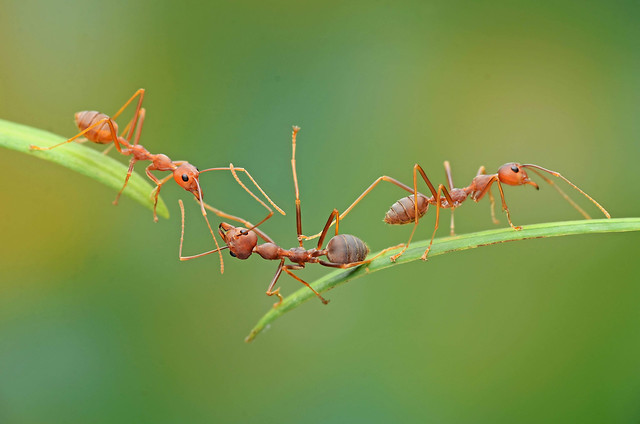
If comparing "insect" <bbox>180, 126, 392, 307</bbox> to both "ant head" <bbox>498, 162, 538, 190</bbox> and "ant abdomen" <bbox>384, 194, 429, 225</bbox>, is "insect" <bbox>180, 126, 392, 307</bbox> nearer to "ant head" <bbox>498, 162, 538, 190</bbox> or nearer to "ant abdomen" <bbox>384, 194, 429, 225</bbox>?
"ant abdomen" <bbox>384, 194, 429, 225</bbox>

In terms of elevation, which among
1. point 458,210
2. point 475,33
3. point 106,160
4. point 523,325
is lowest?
point 523,325

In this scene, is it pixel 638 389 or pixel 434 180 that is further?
pixel 434 180

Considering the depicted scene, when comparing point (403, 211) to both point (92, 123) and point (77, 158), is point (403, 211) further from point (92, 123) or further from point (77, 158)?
point (92, 123)

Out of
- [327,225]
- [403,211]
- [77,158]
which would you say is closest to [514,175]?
[403,211]

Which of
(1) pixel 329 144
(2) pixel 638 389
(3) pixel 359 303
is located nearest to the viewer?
(2) pixel 638 389

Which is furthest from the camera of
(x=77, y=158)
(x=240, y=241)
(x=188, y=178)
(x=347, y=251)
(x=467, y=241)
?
(x=188, y=178)

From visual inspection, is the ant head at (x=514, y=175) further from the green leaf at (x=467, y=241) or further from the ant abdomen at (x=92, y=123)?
the ant abdomen at (x=92, y=123)

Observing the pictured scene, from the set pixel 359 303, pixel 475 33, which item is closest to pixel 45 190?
pixel 359 303

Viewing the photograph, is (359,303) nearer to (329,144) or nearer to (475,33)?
(329,144)
